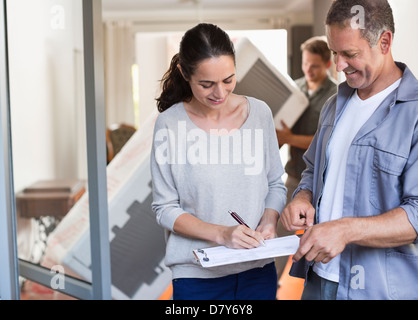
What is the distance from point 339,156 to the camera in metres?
0.94

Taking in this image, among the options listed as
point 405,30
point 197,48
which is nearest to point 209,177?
point 197,48

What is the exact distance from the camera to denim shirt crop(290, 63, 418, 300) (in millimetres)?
831

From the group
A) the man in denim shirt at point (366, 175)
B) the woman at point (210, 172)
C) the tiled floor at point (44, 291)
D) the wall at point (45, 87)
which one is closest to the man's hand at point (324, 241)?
the man in denim shirt at point (366, 175)

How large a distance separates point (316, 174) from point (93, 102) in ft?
1.73

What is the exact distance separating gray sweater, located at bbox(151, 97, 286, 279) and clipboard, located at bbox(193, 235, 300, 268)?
95 mm

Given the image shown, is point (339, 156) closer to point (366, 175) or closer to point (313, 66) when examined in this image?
point (366, 175)

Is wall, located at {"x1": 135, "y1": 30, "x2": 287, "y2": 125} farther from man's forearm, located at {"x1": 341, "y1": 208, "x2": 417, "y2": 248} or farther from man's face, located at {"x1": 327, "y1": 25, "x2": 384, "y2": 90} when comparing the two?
man's forearm, located at {"x1": 341, "y1": 208, "x2": 417, "y2": 248}

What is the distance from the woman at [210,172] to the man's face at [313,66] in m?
0.14

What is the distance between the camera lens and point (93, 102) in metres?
1.17

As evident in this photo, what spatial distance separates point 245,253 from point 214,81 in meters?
0.33

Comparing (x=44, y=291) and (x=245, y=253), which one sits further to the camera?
(x=44, y=291)

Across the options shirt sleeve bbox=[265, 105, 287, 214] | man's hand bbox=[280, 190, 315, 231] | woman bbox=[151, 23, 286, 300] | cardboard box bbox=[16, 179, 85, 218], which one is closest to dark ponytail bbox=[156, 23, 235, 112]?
woman bbox=[151, 23, 286, 300]

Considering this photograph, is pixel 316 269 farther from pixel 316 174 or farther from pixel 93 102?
pixel 93 102

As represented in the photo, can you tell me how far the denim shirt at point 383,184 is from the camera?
831mm
